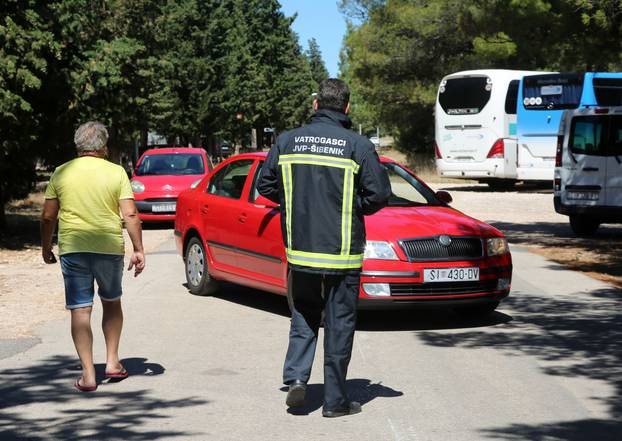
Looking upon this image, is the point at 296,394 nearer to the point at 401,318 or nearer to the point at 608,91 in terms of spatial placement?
the point at 401,318

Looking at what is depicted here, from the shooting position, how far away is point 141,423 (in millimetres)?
6238

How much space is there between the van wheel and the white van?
0.18 meters

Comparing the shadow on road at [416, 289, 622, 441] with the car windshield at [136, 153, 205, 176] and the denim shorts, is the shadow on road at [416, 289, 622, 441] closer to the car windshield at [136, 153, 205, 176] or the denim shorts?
the denim shorts

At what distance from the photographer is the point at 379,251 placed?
9305 mm

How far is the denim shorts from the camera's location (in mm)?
7055

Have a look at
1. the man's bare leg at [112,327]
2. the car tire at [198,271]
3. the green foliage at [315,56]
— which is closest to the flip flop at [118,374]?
the man's bare leg at [112,327]

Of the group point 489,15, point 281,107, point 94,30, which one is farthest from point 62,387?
point 281,107

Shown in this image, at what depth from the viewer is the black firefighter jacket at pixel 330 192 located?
6.12 meters

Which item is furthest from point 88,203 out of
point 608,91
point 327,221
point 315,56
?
point 315,56

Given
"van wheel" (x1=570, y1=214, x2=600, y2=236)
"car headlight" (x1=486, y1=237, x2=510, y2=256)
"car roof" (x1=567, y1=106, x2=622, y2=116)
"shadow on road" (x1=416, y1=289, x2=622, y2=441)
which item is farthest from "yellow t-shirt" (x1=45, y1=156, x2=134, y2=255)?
"van wheel" (x1=570, y1=214, x2=600, y2=236)

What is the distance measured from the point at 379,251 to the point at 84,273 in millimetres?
3025

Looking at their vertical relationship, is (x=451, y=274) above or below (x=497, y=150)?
below

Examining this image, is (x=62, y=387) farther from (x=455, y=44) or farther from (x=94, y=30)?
(x=455, y=44)

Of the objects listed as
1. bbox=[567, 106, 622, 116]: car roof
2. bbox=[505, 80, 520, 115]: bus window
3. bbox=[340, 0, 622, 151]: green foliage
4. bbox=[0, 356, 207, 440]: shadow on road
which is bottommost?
bbox=[0, 356, 207, 440]: shadow on road
